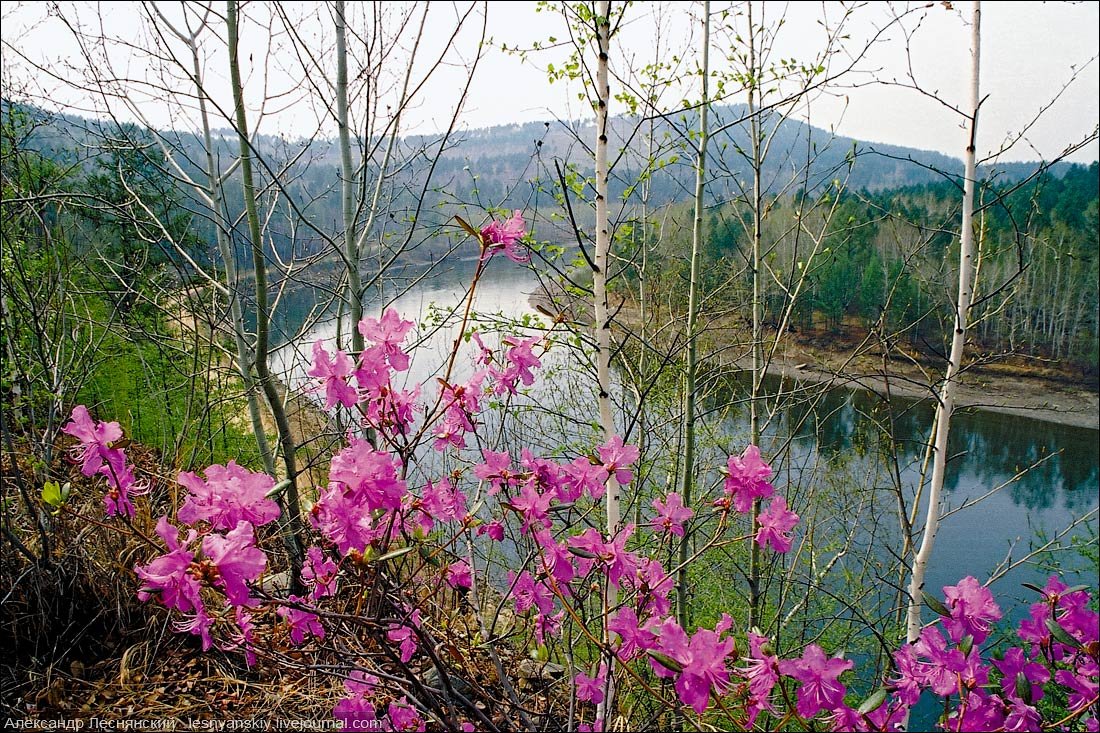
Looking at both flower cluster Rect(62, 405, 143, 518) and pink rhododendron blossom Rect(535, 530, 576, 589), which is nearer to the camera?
flower cluster Rect(62, 405, 143, 518)

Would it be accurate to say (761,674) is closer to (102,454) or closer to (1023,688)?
(1023,688)

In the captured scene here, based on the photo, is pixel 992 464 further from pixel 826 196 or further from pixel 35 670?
pixel 35 670

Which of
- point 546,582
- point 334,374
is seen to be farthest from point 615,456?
point 334,374

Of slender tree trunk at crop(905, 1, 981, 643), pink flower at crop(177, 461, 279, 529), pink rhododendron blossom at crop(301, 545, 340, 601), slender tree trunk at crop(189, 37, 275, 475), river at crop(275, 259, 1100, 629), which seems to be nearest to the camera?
pink flower at crop(177, 461, 279, 529)

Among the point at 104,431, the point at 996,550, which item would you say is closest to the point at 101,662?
the point at 104,431

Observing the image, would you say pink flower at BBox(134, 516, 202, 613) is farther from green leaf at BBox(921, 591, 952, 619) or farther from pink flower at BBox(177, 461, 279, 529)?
green leaf at BBox(921, 591, 952, 619)

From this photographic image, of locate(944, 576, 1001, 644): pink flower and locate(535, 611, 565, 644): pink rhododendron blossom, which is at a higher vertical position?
locate(944, 576, 1001, 644): pink flower

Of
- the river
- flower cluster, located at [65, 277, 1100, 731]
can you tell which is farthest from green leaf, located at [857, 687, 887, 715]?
the river
